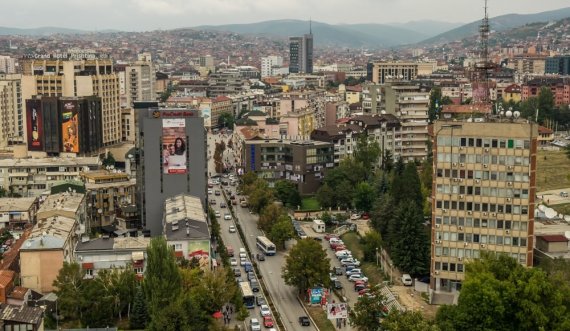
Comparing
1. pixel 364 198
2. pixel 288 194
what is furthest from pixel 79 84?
pixel 364 198

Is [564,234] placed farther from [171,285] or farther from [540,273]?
[171,285]

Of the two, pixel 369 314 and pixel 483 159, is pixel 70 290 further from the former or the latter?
pixel 483 159

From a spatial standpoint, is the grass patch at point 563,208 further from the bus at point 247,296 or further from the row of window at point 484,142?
the bus at point 247,296

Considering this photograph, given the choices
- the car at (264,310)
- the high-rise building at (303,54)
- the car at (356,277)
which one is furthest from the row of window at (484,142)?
the high-rise building at (303,54)

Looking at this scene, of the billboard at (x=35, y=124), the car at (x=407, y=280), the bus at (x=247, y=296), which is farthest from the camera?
the billboard at (x=35, y=124)

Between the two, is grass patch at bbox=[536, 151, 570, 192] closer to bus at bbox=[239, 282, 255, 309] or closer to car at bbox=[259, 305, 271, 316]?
bus at bbox=[239, 282, 255, 309]

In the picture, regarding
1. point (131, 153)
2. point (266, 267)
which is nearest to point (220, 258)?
point (266, 267)

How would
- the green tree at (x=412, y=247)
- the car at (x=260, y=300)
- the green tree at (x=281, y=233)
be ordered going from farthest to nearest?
the green tree at (x=281, y=233) < the green tree at (x=412, y=247) < the car at (x=260, y=300)

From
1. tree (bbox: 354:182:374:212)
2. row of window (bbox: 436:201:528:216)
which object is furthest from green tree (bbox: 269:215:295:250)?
row of window (bbox: 436:201:528:216)
